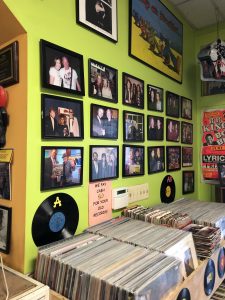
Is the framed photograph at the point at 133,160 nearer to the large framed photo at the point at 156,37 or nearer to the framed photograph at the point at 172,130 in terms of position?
the framed photograph at the point at 172,130

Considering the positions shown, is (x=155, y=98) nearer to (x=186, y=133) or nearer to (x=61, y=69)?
(x=186, y=133)

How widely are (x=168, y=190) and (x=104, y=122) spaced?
923mm

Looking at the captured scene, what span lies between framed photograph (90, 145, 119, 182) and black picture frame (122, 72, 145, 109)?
1.08ft

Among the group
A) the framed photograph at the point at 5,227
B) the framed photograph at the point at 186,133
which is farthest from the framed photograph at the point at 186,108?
the framed photograph at the point at 5,227

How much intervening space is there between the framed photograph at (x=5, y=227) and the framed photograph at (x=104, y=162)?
1.42ft

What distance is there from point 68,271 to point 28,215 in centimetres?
28

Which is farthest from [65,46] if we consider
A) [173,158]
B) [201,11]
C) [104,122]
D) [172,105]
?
[201,11]

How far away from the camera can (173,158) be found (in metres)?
2.09

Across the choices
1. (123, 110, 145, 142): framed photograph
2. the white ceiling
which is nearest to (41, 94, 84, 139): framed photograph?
(123, 110, 145, 142): framed photograph

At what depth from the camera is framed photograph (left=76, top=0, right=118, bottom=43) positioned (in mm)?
1279

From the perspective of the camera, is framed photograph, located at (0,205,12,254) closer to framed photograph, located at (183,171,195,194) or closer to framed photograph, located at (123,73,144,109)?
framed photograph, located at (123,73,144,109)

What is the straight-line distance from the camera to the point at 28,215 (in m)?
1.03

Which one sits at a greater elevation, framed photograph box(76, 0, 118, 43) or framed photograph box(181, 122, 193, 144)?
framed photograph box(76, 0, 118, 43)

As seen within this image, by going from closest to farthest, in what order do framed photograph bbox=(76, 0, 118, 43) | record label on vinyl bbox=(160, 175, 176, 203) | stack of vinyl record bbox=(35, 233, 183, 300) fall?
stack of vinyl record bbox=(35, 233, 183, 300) < framed photograph bbox=(76, 0, 118, 43) < record label on vinyl bbox=(160, 175, 176, 203)
